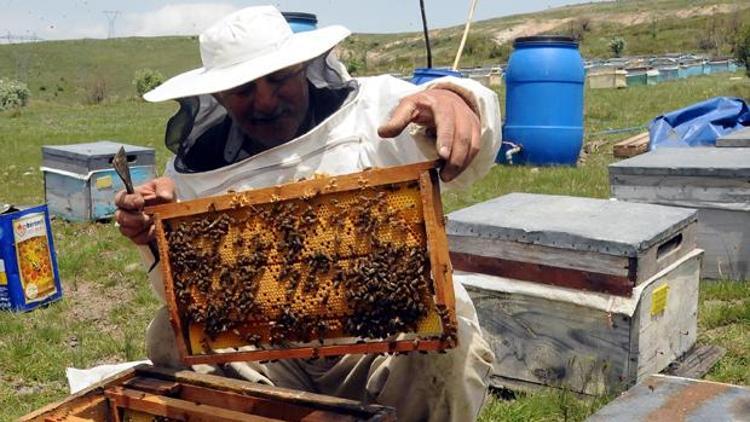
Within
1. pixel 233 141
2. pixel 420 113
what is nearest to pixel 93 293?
pixel 233 141

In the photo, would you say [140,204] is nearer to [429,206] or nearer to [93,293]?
[429,206]

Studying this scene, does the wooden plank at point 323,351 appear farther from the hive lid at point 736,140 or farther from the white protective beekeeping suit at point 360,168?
the hive lid at point 736,140

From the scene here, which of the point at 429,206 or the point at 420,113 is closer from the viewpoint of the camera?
the point at 429,206

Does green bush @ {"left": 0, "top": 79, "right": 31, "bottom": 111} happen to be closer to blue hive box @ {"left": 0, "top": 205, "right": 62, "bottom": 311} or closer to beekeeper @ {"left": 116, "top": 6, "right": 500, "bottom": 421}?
blue hive box @ {"left": 0, "top": 205, "right": 62, "bottom": 311}

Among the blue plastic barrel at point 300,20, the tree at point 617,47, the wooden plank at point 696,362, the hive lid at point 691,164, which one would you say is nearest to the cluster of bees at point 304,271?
the wooden plank at point 696,362

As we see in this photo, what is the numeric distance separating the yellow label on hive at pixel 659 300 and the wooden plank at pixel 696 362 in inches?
13.0

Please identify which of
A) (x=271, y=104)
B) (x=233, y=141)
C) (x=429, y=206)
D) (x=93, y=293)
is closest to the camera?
(x=429, y=206)

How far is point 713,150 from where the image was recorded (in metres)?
4.66

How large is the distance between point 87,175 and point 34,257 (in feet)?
6.59

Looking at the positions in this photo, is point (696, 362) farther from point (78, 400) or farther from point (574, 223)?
point (78, 400)

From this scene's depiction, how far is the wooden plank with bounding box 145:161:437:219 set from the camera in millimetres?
1717

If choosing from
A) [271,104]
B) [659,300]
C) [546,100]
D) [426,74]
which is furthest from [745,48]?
[271,104]

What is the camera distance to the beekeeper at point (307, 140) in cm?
206

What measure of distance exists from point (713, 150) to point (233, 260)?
143 inches
